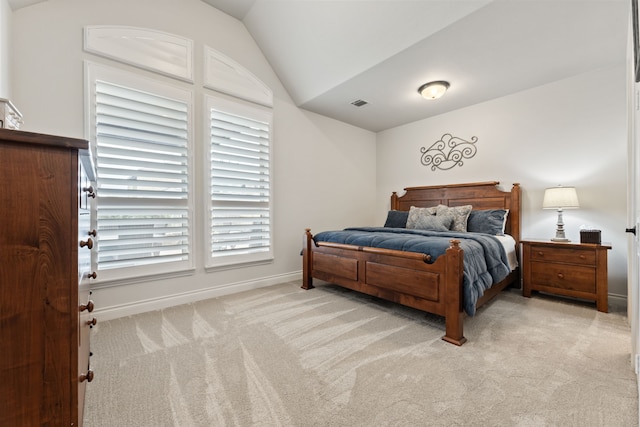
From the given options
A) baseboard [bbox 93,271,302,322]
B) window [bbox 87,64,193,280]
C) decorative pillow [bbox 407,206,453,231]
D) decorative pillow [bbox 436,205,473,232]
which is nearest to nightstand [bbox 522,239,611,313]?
decorative pillow [bbox 436,205,473,232]

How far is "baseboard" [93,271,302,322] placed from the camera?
2505mm

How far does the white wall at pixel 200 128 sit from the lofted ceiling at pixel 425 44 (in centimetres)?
38

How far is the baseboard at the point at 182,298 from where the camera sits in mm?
2505

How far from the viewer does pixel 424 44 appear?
2594 mm

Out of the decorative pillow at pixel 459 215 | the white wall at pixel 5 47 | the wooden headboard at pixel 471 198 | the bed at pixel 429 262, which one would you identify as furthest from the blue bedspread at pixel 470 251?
the white wall at pixel 5 47

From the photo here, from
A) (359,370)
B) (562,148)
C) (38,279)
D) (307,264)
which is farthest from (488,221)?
(38,279)

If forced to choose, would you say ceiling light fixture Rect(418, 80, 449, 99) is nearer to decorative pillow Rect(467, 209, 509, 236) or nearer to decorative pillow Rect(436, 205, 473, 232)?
decorative pillow Rect(436, 205, 473, 232)

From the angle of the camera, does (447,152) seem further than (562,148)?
Yes

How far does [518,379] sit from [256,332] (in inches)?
70.2

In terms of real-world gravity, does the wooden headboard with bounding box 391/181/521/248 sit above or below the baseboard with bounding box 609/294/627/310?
above

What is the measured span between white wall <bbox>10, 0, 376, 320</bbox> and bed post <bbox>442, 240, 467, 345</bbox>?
2.27 m

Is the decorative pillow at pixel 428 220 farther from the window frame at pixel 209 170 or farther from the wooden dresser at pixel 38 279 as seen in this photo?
the wooden dresser at pixel 38 279

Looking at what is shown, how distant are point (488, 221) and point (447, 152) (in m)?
1.34

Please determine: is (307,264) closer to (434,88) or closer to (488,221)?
(488,221)
